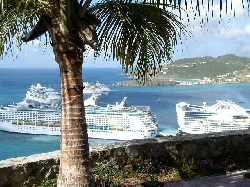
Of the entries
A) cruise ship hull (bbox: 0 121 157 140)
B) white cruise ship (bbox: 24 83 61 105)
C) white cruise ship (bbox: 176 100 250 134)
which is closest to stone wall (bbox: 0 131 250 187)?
white cruise ship (bbox: 176 100 250 134)

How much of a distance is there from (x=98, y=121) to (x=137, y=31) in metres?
41.8

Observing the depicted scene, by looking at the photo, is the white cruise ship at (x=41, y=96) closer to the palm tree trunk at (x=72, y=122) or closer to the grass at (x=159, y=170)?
the grass at (x=159, y=170)

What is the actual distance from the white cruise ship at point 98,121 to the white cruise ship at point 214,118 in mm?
3902

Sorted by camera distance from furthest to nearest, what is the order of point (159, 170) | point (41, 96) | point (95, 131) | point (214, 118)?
point (41, 96) < point (95, 131) < point (214, 118) < point (159, 170)

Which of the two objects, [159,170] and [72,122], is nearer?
[72,122]

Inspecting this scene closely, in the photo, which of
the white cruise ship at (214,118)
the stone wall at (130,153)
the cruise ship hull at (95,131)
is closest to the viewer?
the stone wall at (130,153)

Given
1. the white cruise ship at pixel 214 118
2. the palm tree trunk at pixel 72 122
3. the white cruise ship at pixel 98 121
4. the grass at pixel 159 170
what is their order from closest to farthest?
the palm tree trunk at pixel 72 122 < the grass at pixel 159 170 < the white cruise ship at pixel 214 118 < the white cruise ship at pixel 98 121

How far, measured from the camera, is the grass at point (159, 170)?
4723 millimetres

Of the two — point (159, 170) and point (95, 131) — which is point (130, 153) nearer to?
point (159, 170)

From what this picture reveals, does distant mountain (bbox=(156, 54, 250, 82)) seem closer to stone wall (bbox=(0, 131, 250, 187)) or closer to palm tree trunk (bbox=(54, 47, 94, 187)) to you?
stone wall (bbox=(0, 131, 250, 187))

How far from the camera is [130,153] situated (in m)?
5.30

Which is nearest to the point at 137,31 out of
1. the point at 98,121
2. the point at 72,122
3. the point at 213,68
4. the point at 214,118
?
the point at 72,122

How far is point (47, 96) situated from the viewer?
62.3 meters

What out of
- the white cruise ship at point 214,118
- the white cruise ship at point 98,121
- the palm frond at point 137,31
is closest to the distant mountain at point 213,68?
the white cruise ship at point 214,118
